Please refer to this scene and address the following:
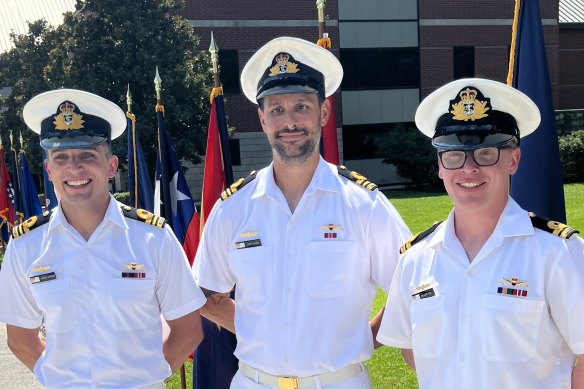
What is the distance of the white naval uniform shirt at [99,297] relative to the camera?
273 cm

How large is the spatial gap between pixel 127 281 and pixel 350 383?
1114mm

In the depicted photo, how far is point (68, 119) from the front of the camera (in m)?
2.91

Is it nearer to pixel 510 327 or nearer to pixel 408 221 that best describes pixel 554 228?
pixel 510 327

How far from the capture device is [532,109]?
2420 mm

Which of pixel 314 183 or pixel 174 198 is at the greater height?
pixel 314 183

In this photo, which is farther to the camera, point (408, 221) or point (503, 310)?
point (408, 221)

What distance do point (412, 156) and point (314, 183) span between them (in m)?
21.8

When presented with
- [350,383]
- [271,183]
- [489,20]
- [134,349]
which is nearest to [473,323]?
[350,383]

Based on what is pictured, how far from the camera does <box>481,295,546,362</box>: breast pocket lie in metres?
2.18

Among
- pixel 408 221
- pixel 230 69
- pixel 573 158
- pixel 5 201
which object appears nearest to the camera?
pixel 5 201

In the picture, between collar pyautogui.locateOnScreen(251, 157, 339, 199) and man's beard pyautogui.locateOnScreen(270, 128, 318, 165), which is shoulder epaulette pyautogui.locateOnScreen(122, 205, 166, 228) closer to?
collar pyautogui.locateOnScreen(251, 157, 339, 199)

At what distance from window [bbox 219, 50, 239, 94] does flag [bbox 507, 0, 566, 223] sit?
2133 cm

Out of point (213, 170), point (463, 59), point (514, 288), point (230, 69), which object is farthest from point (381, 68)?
point (514, 288)

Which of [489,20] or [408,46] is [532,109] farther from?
[489,20]
